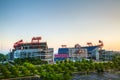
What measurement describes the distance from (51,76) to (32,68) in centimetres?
2283

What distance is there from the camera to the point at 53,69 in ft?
208

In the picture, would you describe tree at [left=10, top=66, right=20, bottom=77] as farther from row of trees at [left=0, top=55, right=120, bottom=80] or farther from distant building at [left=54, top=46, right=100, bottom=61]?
distant building at [left=54, top=46, right=100, bottom=61]

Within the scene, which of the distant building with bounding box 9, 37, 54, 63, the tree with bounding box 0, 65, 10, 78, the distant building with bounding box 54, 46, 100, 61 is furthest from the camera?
the distant building with bounding box 54, 46, 100, 61

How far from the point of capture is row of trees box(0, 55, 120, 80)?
5359cm

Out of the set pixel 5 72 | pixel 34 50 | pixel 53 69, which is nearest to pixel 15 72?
pixel 5 72

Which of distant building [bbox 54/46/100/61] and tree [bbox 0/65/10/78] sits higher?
distant building [bbox 54/46/100/61]

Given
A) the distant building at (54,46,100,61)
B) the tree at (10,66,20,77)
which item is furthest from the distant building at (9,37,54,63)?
the tree at (10,66,20,77)

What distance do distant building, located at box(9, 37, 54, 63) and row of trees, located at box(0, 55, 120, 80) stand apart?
938 inches

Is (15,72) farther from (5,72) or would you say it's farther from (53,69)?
(53,69)

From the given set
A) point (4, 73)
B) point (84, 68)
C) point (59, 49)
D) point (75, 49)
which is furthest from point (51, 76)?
point (59, 49)

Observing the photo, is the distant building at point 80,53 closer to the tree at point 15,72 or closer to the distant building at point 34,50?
the distant building at point 34,50

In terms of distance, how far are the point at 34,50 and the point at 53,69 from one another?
32656 mm

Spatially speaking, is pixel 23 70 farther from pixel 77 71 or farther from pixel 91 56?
pixel 91 56

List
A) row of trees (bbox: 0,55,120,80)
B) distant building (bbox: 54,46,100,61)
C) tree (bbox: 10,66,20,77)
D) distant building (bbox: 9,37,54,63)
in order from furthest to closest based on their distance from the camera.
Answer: distant building (bbox: 54,46,100,61) < distant building (bbox: 9,37,54,63) < tree (bbox: 10,66,20,77) < row of trees (bbox: 0,55,120,80)
